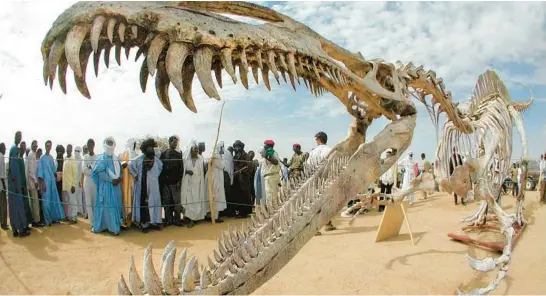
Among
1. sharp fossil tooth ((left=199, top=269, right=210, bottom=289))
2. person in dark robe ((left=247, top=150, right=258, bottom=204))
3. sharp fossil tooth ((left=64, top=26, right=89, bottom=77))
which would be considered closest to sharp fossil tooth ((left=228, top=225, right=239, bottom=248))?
sharp fossil tooth ((left=199, top=269, right=210, bottom=289))

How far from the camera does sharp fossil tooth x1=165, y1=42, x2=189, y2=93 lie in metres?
1.81

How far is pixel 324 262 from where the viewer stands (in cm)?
539

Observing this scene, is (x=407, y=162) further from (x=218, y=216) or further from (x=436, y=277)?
(x=436, y=277)

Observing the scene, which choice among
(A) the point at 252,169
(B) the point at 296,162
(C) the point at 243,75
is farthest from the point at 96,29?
(A) the point at 252,169

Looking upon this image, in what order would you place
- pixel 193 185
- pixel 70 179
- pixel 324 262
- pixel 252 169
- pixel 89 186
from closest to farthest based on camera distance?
pixel 324 262 → pixel 89 186 → pixel 70 179 → pixel 193 185 → pixel 252 169

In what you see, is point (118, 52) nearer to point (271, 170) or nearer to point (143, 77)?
point (143, 77)

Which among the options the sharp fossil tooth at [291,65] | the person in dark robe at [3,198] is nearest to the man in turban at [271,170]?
the person in dark robe at [3,198]

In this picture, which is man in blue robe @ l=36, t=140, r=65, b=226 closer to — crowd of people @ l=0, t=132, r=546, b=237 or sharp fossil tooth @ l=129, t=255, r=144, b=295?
crowd of people @ l=0, t=132, r=546, b=237

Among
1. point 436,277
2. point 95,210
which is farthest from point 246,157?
point 436,277

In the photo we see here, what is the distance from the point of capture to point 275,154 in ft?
29.1

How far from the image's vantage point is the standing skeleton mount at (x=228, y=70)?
6.09ft

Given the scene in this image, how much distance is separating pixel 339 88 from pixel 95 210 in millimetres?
6456

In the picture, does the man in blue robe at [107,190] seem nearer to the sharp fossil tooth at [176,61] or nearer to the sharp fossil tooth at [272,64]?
the sharp fossil tooth at [272,64]

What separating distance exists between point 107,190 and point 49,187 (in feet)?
5.17
